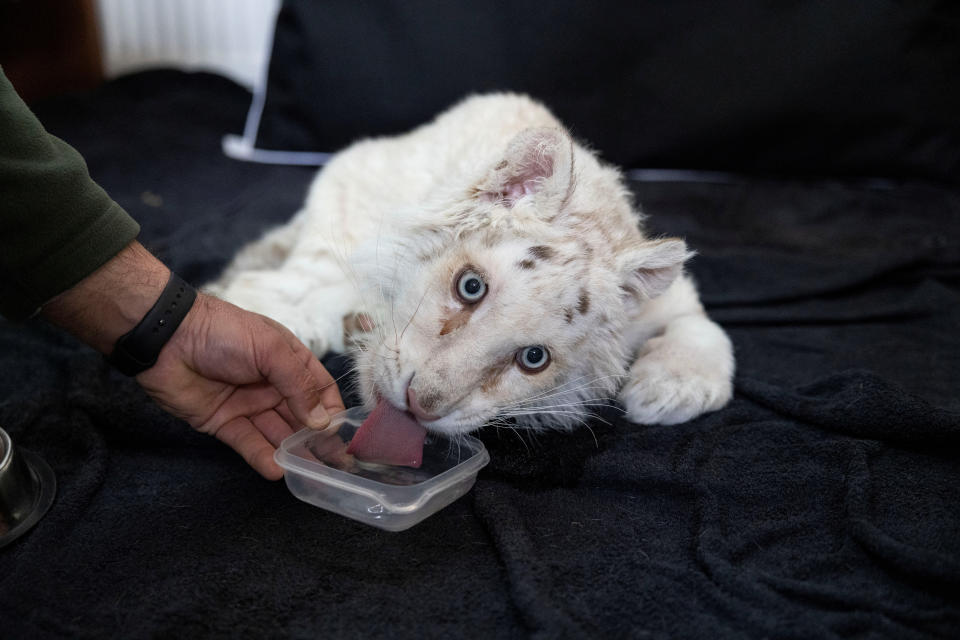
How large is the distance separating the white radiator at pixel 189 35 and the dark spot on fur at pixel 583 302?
381cm

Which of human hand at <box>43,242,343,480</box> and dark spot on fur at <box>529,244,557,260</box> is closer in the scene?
human hand at <box>43,242,343,480</box>

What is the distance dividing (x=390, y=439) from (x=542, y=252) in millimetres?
583

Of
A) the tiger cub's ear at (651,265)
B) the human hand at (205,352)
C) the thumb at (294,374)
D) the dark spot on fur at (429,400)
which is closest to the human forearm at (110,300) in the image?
the human hand at (205,352)

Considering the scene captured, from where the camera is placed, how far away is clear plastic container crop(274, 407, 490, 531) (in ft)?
5.08

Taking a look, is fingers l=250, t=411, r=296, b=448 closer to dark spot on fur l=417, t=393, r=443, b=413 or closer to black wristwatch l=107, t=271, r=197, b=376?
black wristwatch l=107, t=271, r=197, b=376

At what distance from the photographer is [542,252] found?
1771mm

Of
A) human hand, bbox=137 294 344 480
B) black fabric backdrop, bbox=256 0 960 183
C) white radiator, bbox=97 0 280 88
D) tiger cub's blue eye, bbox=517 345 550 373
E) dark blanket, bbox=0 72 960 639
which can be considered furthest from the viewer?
white radiator, bbox=97 0 280 88

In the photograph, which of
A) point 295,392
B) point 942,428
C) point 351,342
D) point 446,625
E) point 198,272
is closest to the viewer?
point 446,625

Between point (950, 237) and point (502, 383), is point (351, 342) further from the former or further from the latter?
point (950, 237)

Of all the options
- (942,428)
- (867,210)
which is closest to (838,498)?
(942,428)

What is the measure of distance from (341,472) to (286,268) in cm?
106

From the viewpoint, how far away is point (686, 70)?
3721mm

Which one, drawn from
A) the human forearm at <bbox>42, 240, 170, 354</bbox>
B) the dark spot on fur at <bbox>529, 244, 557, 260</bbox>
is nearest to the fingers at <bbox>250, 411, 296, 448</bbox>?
the human forearm at <bbox>42, 240, 170, 354</bbox>

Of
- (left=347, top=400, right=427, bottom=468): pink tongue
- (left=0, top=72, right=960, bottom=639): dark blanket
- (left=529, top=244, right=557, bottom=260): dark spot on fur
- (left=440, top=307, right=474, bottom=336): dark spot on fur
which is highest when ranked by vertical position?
(left=529, top=244, right=557, bottom=260): dark spot on fur
